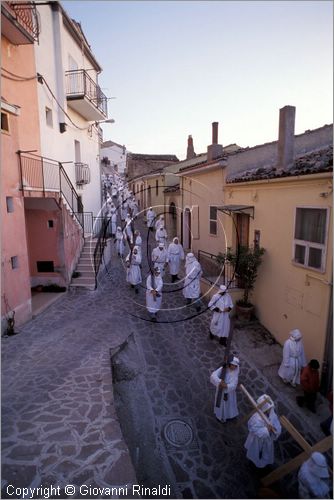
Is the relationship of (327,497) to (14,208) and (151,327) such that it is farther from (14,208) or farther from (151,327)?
(14,208)

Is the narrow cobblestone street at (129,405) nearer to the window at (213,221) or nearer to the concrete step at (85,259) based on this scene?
the concrete step at (85,259)

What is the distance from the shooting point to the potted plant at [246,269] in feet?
29.2

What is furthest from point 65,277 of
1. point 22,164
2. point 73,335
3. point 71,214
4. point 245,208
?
point 245,208

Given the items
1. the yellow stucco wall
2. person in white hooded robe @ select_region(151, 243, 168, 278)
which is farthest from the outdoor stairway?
the yellow stucco wall

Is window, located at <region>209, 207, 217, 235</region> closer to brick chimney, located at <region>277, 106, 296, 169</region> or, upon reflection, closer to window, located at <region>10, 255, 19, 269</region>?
brick chimney, located at <region>277, 106, 296, 169</region>

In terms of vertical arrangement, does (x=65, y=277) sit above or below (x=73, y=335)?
above

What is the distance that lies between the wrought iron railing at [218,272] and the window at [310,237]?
2.45 meters

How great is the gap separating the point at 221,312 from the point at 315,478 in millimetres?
4943

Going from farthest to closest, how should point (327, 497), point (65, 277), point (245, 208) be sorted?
point (65, 277), point (245, 208), point (327, 497)

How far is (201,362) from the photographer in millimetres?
7898

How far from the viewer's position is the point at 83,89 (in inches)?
583

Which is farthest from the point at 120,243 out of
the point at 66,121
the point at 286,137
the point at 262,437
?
the point at 262,437

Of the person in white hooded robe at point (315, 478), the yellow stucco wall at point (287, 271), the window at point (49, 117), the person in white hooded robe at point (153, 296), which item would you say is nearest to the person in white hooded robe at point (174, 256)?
the person in white hooded robe at point (153, 296)

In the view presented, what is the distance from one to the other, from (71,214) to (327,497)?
1193cm
